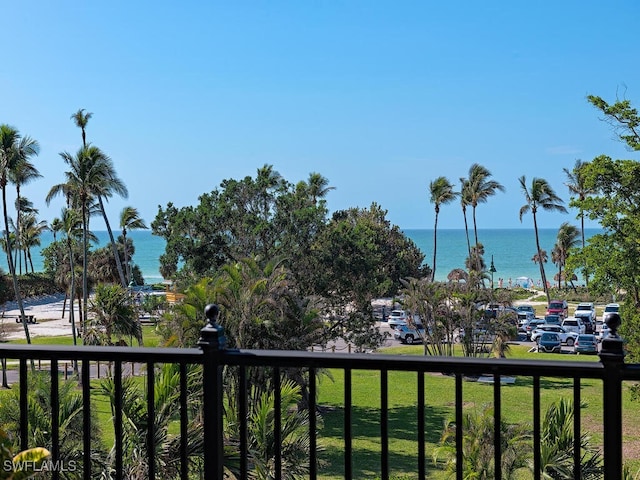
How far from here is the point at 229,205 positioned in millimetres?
28453

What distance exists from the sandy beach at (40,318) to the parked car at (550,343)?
87.7ft

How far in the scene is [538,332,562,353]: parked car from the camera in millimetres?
32531

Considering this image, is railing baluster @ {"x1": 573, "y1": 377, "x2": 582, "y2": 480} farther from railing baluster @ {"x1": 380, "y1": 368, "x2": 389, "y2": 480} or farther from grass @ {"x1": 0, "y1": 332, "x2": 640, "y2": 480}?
grass @ {"x1": 0, "y1": 332, "x2": 640, "y2": 480}

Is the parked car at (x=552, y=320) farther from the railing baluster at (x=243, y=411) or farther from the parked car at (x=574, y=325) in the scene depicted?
the railing baluster at (x=243, y=411)

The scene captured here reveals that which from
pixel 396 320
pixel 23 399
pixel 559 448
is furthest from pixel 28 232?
pixel 23 399

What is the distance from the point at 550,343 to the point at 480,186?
61.5ft

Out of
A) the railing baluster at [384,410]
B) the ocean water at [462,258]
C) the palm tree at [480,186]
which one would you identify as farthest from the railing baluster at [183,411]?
the ocean water at [462,258]

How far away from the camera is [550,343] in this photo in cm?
3259

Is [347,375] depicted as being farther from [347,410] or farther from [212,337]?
[212,337]

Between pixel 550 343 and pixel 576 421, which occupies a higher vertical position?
pixel 576 421

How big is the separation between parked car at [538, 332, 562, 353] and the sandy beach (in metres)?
26.7

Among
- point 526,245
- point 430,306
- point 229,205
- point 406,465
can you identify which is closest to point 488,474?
point 406,465

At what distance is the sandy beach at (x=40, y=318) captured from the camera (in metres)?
36.6

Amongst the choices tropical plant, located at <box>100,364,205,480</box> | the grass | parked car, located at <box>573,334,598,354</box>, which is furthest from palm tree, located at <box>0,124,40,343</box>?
parked car, located at <box>573,334,598,354</box>
